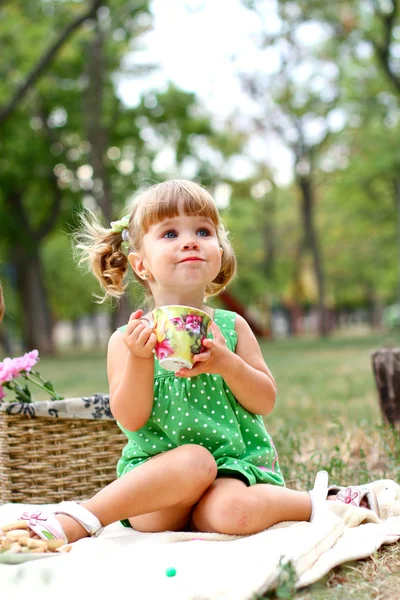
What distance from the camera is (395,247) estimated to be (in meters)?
25.5

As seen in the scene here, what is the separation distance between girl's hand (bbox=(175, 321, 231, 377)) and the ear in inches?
16.6

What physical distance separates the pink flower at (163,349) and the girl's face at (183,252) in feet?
1.02

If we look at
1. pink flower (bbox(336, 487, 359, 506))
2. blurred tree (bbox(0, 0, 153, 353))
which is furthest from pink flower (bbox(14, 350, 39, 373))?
blurred tree (bbox(0, 0, 153, 353))

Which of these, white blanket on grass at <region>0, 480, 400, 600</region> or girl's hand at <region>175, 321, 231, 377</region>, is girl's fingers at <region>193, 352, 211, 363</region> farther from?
white blanket on grass at <region>0, 480, 400, 600</region>

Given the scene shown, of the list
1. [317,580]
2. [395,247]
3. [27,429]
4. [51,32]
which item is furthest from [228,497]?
[395,247]

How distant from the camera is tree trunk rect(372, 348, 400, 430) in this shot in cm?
409

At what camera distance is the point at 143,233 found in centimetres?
256

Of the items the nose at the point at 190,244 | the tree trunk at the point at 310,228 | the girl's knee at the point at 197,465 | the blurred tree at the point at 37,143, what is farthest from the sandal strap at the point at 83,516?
the tree trunk at the point at 310,228

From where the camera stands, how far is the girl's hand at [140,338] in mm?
2208

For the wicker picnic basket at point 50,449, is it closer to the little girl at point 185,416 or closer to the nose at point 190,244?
the little girl at point 185,416

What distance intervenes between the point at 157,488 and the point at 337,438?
6.16ft

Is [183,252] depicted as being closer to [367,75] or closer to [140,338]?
[140,338]

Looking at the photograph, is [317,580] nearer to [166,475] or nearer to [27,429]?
[166,475]

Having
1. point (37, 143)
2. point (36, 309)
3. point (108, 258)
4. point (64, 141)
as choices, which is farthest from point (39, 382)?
point (36, 309)
